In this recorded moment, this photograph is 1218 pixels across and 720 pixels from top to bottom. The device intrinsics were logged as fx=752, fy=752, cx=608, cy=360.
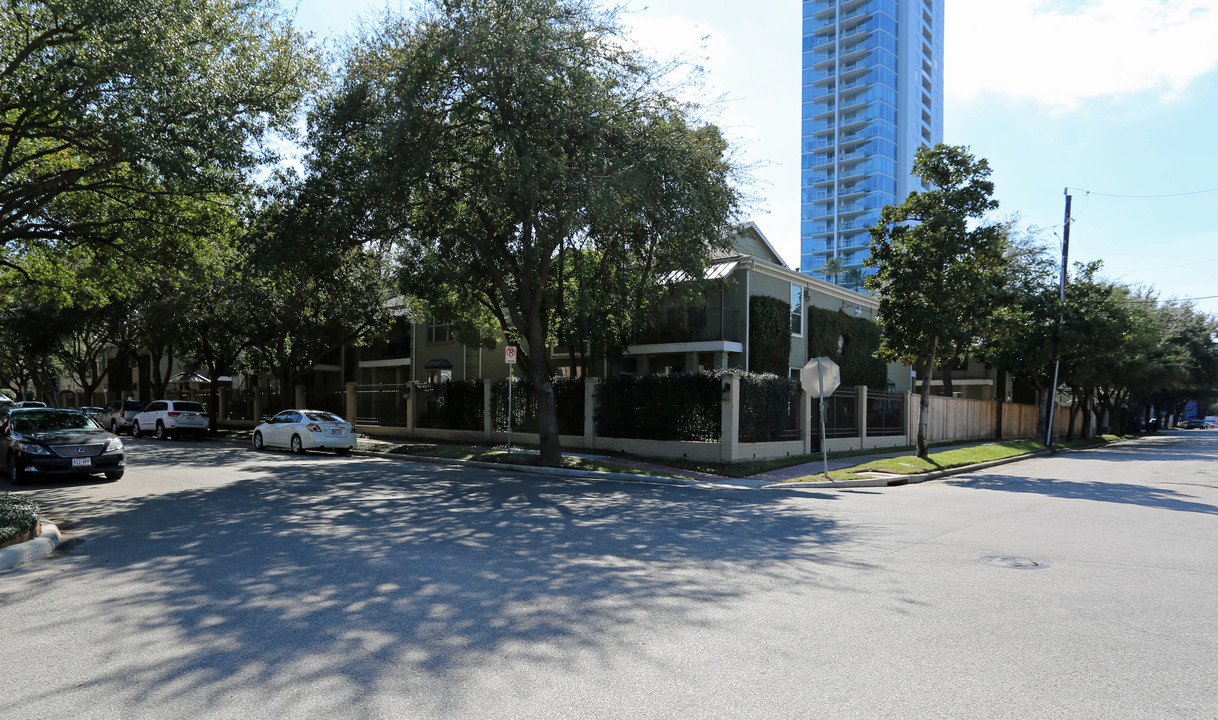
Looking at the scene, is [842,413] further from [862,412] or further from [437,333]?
[437,333]

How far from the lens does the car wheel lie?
13734 mm

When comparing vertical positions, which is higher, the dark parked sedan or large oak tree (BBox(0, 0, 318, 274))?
large oak tree (BBox(0, 0, 318, 274))

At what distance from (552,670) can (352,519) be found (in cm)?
652

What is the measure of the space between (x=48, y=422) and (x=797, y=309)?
80.8ft

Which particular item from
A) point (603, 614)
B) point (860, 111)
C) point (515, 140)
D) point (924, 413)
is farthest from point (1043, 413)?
point (860, 111)

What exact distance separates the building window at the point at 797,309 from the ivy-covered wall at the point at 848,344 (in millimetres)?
416

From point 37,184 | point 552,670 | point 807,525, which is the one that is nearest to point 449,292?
point 37,184

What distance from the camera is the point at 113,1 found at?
10.5 m

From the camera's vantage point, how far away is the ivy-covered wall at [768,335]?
27.4m

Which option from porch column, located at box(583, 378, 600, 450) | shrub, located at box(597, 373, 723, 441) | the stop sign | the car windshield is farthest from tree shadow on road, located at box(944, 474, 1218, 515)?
the car windshield

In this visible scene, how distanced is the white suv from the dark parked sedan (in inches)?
601

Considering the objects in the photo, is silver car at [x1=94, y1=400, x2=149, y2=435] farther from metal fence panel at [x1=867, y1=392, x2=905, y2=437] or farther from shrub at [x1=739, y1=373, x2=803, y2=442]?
metal fence panel at [x1=867, y1=392, x2=905, y2=437]

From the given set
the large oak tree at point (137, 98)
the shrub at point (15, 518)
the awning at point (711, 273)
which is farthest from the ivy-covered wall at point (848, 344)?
the shrub at point (15, 518)

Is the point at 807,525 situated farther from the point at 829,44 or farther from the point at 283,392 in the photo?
the point at 829,44
